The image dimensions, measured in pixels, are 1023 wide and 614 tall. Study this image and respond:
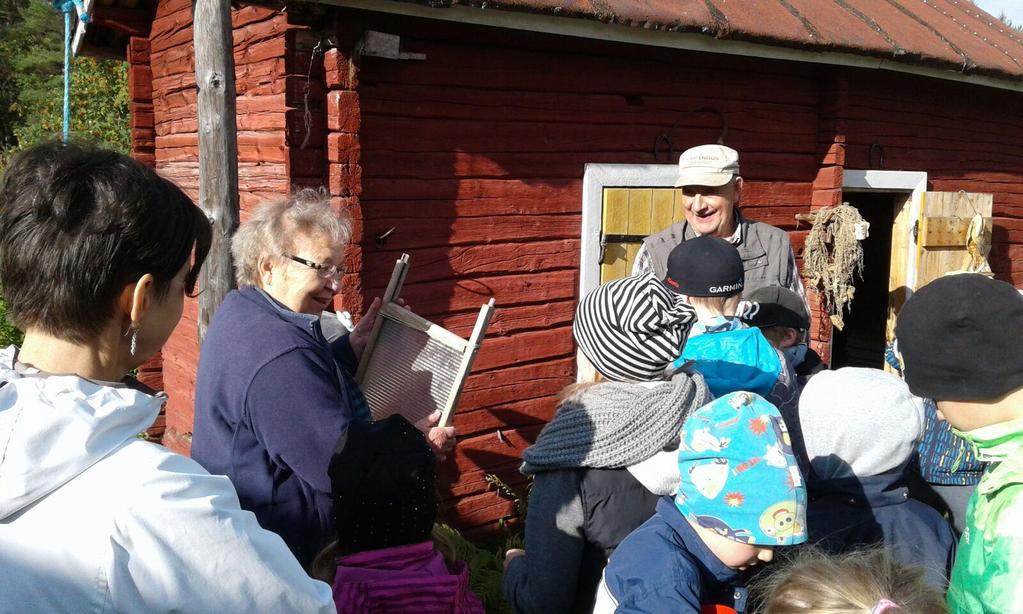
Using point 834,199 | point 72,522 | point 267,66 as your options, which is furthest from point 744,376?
point 834,199

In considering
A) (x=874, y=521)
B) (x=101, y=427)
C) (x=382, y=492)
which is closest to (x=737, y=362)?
(x=874, y=521)

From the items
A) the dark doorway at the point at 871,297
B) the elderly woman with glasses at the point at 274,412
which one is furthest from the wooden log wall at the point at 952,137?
the elderly woman with glasses at the point at 274,412

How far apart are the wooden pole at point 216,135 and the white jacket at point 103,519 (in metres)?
2.00

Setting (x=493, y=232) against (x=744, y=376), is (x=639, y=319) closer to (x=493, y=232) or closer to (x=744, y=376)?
(x=744, y=376)

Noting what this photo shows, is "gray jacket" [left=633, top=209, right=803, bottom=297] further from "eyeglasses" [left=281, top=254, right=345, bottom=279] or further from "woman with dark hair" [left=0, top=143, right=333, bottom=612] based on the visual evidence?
"woman with dark hair" [left=0, top=143, right=333, bottom=612]

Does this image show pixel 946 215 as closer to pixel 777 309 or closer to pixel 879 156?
pixel 879 156

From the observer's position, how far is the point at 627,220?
466cm

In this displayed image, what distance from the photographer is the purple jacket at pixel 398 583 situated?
1476 mm

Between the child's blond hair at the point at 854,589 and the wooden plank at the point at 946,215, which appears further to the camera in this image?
the wooden plank at the point at 946,215

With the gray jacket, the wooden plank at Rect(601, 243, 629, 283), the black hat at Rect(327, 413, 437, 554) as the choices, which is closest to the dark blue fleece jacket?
the black hat at Rect(327, 413, 437, 554)

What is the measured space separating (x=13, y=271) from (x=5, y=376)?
17cm

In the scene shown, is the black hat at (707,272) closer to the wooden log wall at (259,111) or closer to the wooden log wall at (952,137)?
the wooden log wall at (259,111)

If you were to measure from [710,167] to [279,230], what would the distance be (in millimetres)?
2035

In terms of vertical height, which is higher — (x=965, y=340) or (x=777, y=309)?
(x=965, y=340)
